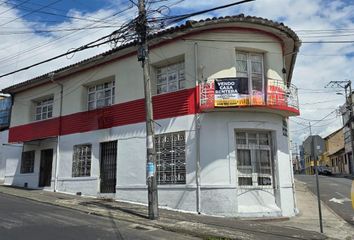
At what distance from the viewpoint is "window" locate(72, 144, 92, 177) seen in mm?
17703

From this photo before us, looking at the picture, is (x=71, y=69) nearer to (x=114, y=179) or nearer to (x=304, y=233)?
(x=114, y=179)

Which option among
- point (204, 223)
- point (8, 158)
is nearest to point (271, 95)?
point (204, 223)

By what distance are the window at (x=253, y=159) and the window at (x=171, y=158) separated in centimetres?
205

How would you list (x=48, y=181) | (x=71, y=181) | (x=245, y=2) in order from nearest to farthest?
(x=245, y=2) < (x=71, y=181) < (x=48, y=181)

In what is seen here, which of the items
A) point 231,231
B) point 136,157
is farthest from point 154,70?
point 231,231

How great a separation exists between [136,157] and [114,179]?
5.85 ft

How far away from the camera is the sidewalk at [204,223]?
33.3 feet

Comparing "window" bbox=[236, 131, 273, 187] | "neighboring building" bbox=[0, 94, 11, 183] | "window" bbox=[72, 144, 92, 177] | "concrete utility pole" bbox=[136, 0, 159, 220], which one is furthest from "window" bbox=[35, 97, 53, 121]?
"window" bbox=[236, 131, 273, 187]

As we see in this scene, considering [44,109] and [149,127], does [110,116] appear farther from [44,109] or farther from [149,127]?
[44,109]

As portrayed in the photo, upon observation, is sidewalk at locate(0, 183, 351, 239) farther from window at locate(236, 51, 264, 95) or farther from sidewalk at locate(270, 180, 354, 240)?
window at locate(236, 51, 264, 95)

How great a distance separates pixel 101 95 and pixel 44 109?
4747 millimetres

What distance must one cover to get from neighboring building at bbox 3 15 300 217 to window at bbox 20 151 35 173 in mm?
4208

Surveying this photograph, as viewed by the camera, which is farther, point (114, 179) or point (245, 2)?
point (114, 179)

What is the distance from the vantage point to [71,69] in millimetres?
18828
